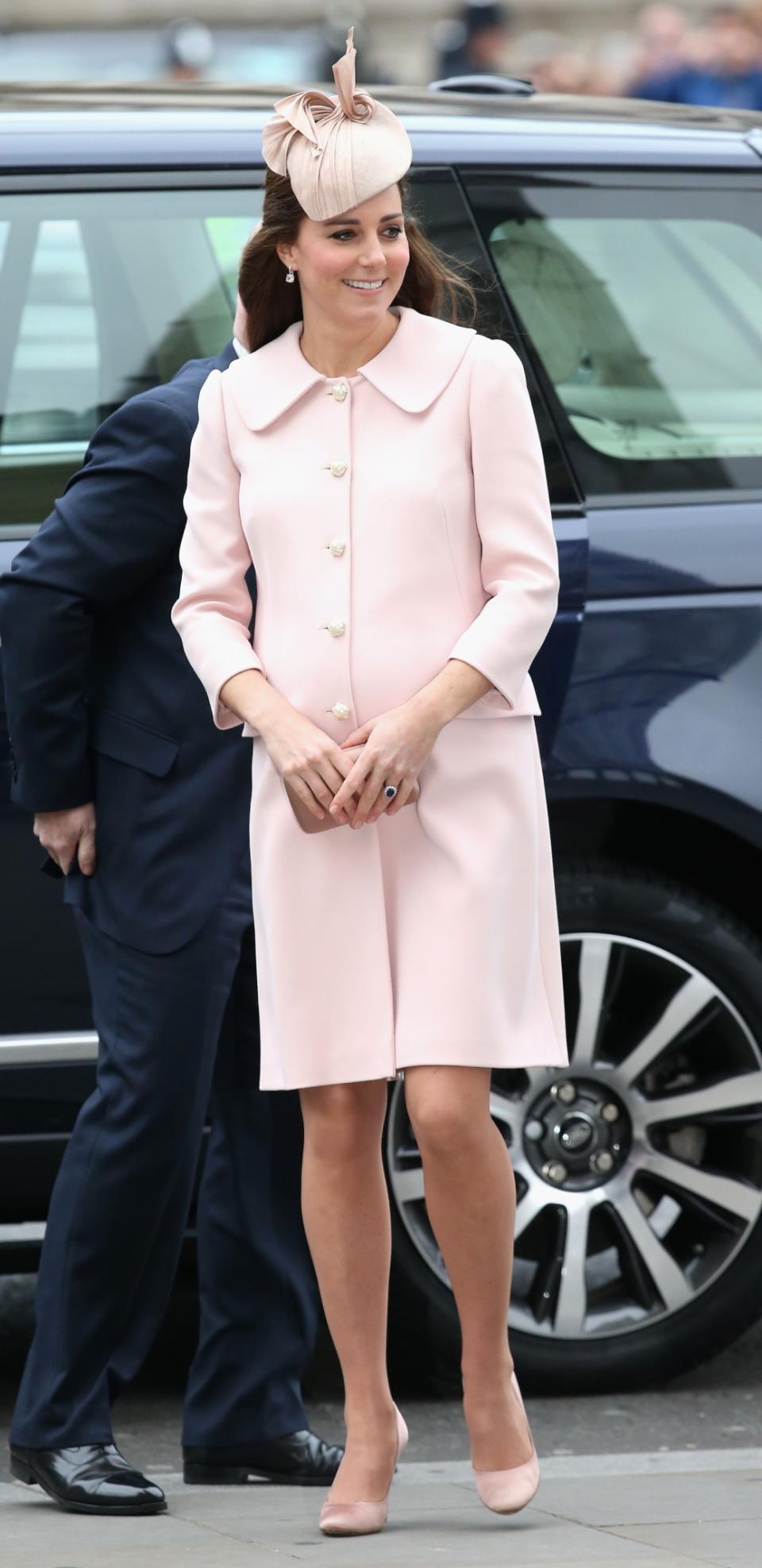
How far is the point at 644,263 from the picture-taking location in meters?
4.21

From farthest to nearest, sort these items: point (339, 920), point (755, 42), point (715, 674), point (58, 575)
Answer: point (755, 42) < point (715, 674) < point (58, 575) < point (339, 920)

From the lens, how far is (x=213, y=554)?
319cm

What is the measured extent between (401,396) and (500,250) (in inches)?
42.1

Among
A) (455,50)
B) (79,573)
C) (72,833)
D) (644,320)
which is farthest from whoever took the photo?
(455,50)

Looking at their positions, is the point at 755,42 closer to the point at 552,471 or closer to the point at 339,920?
the point at 552,471

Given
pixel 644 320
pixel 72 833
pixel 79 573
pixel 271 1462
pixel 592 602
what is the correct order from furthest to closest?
pixel 644 320
pixel 592 602
pixel 271 1462
pixel 72 833
pixel 79 573

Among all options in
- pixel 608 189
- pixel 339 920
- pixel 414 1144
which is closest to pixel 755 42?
pixel 608 189

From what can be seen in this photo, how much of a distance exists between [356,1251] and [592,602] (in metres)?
1.18

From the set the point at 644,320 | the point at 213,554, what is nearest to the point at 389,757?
the point at 213,554

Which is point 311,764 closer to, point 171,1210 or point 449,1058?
point 449,1058

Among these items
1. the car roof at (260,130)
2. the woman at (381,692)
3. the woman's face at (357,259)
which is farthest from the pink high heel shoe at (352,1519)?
the car roof at (260,130)

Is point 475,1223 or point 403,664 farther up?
Result: point 403,664

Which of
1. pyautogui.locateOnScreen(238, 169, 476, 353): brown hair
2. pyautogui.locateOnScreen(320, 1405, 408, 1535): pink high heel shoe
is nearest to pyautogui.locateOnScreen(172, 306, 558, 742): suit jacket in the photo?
pyautogui.locateOnScreen(238, 169, 476, 353): brown hair

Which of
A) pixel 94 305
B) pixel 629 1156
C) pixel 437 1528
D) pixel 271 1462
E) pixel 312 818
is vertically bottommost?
pixel 437 1528
